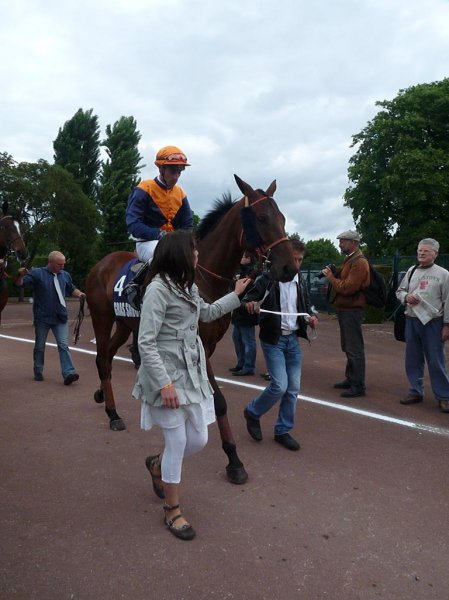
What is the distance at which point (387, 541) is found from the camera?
3.12 metres

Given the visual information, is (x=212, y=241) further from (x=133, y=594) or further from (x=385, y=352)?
(x=385, y=352)

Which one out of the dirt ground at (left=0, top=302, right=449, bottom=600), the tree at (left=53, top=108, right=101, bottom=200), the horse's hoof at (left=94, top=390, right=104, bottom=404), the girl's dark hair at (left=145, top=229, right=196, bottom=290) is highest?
the tree at (left=53, top=108, right=101, bottom=200)

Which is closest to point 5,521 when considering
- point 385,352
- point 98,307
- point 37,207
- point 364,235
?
point 98,307

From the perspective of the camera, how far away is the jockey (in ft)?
14.9

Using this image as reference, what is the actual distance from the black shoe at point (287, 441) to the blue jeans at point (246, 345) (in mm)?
3225

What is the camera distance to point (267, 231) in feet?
13.4

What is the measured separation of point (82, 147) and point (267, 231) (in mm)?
46671

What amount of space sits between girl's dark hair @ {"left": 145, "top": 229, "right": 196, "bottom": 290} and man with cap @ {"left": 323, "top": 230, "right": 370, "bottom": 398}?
4.12 metres

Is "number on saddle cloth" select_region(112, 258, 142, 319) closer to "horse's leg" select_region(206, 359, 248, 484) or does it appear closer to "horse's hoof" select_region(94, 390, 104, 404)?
"horse's hoof" select_region(94, 390, 104, 404)

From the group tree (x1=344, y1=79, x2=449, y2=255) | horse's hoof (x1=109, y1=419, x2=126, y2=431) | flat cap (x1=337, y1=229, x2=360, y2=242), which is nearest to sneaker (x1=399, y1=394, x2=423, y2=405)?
flat cap (x1=337, y1=229, x2=360, y2=242)

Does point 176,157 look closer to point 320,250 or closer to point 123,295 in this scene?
point 123,295

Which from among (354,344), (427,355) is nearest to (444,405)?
(427,355)

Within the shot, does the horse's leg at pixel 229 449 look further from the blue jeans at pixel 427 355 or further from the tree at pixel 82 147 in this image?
the tree at pixel 82 147

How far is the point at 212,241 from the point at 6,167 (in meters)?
25.4
